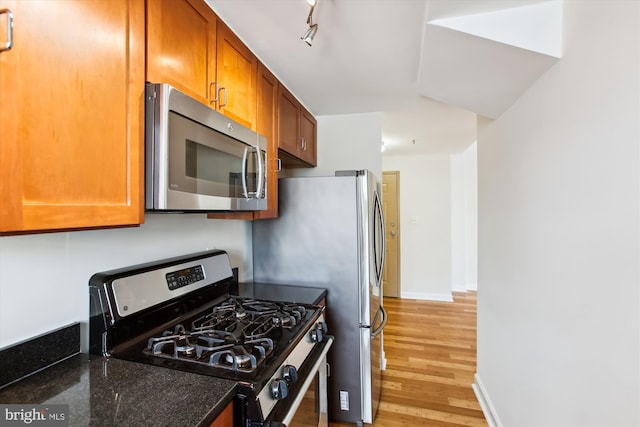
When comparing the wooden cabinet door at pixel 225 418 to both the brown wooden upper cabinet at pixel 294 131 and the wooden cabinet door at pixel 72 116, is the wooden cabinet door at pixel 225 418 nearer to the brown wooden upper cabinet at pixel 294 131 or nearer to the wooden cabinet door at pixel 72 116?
the wooden cabinet door at pixel 72 116

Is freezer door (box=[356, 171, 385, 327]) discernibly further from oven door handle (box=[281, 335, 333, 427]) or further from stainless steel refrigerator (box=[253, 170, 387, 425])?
oven door handle (box=[281, 335, 333, 427])

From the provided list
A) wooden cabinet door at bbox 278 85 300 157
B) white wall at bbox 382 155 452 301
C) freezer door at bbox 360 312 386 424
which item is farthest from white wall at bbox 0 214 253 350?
white wall at bbox 382 155 452 301

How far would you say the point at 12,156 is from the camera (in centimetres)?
61

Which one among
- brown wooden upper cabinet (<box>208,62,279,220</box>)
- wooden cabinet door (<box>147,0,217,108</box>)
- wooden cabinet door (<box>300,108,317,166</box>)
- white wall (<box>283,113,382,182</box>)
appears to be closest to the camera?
wooden cabinet door (<box>147,0,217,108</box>)

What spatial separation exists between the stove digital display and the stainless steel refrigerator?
620 mm

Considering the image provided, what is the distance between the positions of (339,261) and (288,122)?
41.0 inches

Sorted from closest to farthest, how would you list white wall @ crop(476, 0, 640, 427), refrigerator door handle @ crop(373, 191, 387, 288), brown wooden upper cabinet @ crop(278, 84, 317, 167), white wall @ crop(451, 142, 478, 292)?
white wall @ crop(476, 0, 640, 427) < brown wooden upper cabinet @ crop(278, 84, 317, 167) < refrigerator door handle @ crop(373, 191, 387, 288) < white wall @ crop(451, 142, 478, 292)

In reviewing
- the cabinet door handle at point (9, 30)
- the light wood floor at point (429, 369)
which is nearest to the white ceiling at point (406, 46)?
the cabinet door handle at point (9, 30)

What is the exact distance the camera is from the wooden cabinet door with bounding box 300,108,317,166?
7.98 feet

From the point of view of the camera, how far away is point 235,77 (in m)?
1.43

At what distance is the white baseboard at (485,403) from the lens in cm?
190

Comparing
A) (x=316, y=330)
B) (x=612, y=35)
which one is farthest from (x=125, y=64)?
(x=612, y=35)

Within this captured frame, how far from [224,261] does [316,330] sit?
2.18 ft

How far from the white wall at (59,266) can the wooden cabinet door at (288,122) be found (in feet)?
2.97
